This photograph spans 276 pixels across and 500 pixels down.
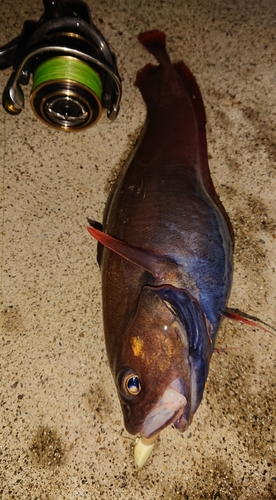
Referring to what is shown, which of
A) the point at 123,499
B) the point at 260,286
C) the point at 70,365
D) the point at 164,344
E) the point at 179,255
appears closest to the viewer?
the point at 164,344

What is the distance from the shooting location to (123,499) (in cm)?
212

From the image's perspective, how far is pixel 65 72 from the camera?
2014mm

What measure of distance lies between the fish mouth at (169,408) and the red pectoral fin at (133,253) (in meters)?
0.49

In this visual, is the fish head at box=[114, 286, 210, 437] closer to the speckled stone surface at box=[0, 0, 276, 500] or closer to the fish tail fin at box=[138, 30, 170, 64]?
the speckled stone surface at box=[0, 0, 276, 500]

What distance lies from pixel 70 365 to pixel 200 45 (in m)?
2.37

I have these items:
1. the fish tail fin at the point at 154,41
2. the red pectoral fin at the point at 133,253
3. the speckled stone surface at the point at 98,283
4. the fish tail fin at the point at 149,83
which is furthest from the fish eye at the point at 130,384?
the fish tail fin at the point at 154,41

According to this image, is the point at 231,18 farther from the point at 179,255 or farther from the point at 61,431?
the point at 61,431

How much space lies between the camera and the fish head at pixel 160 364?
1.61 m

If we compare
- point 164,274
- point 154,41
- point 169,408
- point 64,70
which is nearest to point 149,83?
point 154,41

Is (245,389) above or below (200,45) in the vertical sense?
below

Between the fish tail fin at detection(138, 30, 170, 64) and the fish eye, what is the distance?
211 cm

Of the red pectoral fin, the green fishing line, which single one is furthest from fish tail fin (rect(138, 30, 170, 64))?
the red pectoral fin

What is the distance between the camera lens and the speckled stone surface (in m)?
2.17

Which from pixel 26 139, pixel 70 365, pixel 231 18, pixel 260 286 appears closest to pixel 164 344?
pixel 70 365
